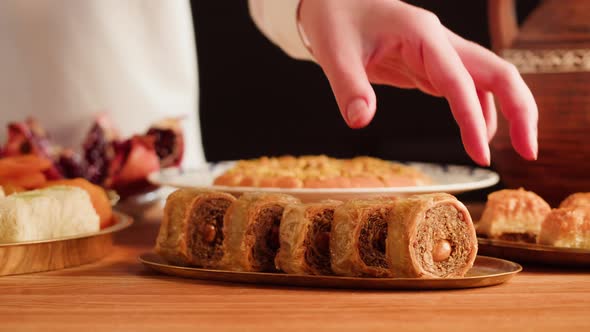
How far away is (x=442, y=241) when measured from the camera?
94 centimetres

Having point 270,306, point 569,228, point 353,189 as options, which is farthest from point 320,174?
point 270,306

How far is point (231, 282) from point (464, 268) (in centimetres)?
26

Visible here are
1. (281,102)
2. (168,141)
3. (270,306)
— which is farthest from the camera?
(281,102)

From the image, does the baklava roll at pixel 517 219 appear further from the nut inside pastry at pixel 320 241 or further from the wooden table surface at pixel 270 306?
the nut inside pastry at pixel 320 241

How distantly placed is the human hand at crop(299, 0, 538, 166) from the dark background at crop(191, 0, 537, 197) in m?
2.66

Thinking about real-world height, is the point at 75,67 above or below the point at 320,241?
above

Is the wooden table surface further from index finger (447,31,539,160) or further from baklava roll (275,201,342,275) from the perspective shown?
index finger (447,31,539,160)

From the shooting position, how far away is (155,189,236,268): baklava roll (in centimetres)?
105

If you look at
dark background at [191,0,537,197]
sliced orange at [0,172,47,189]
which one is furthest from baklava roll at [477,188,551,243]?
dark background at [191,0,537,197]

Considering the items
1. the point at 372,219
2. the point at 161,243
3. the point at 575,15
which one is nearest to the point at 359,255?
the point at 372,219

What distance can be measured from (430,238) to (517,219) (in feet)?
1.01

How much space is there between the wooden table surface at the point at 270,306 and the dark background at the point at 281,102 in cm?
284

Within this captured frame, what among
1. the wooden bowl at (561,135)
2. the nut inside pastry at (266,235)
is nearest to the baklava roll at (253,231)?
the nut inside pastry at (266,235)

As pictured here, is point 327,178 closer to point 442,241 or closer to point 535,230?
point 535,230
